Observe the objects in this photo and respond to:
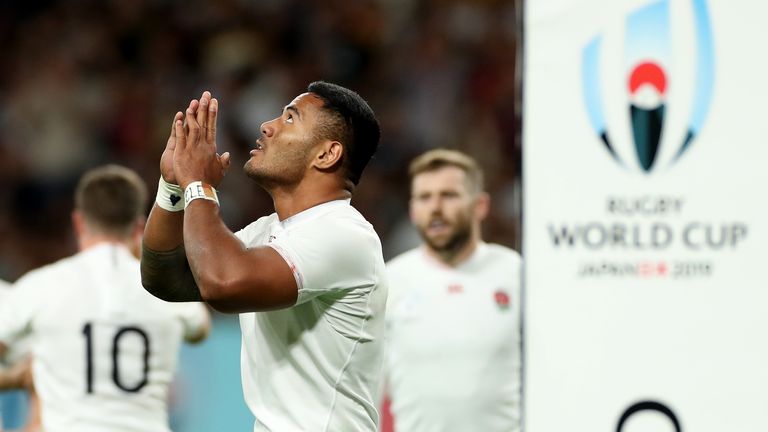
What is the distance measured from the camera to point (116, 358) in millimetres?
6273

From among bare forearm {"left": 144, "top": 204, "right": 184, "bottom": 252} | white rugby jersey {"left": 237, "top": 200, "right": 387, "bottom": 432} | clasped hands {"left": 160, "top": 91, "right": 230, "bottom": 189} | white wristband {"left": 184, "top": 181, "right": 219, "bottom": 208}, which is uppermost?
clasped hands {"left": 160, "top": 91, "right": 230, "bottom": 189}

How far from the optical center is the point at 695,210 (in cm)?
323

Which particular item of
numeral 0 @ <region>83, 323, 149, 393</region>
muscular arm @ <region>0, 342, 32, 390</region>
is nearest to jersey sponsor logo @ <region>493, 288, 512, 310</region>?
numeral 0 @ <region>83, 323, 149, 393</region>

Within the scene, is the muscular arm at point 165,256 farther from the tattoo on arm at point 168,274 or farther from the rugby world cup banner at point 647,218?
the rugby world cup banner at point 647,218

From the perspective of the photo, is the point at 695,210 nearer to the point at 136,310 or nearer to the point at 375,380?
the point at 375,380

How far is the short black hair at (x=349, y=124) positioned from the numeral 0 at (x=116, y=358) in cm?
263

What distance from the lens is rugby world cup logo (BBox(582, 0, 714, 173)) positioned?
3.23 metres

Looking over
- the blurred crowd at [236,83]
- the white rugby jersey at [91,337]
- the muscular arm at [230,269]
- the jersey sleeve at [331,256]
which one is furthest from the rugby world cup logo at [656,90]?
the blurred crowd at [236,83]

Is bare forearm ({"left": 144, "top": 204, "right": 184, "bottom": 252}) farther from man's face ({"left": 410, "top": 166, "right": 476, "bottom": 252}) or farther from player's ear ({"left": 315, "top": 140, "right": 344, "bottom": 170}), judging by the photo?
man's face ({"left": 410, "top": 166, "right": 476, "bottom": 252})

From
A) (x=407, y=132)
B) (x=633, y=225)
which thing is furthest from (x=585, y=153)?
(x=407, y=132)

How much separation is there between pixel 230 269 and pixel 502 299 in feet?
12.3

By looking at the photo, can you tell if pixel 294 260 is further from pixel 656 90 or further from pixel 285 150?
pixel 656 90

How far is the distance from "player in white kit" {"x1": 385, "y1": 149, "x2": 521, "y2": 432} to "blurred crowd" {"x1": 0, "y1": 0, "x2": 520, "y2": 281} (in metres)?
3.18

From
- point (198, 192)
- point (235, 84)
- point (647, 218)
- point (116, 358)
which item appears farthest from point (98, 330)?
point (235, 84)
